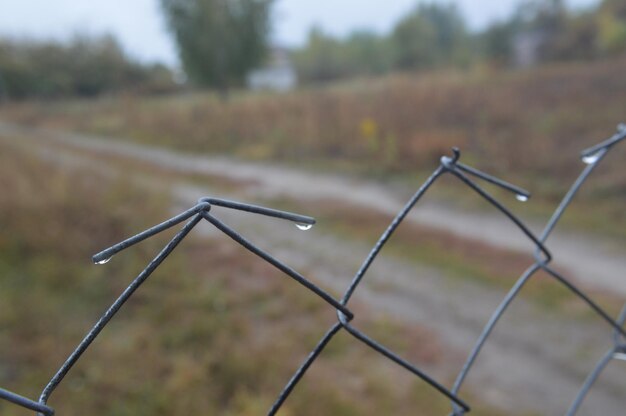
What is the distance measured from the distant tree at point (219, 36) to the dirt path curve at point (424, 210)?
7885 mm

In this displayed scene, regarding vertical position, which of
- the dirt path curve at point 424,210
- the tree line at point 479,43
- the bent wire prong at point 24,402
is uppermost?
the tree line at point 479,43

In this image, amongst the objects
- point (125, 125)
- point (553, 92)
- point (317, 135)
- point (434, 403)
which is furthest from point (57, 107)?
point (434, 403)

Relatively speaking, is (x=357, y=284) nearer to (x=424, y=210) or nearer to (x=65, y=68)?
(x=424, y=210)

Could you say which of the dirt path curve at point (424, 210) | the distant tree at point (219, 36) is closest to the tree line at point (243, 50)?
the distant tree at point (219, 36)

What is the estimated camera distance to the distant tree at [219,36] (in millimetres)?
16969

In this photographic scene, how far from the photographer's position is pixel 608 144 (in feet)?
2.97

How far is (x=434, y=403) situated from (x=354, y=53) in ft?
134

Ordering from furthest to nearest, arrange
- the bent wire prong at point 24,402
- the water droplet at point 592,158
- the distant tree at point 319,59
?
the distant tree at point 319,59
the water droplet at point 592,158
the bent wire prong at point 24,402

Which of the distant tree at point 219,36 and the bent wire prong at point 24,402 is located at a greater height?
the distant tree at point 219,36

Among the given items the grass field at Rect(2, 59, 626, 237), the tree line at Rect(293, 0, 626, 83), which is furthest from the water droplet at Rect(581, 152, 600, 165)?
the tree line at Rect(293, 0, 626, 83)

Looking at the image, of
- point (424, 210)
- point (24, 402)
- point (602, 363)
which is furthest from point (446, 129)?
point (24, 402)

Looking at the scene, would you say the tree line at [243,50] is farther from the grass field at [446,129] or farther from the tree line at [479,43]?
the grass field at [446,129]

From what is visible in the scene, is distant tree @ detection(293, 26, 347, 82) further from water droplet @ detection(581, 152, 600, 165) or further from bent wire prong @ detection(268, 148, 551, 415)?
bent wire prong @ detection(268, 148, 551, 415)

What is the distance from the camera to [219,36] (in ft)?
57.8
